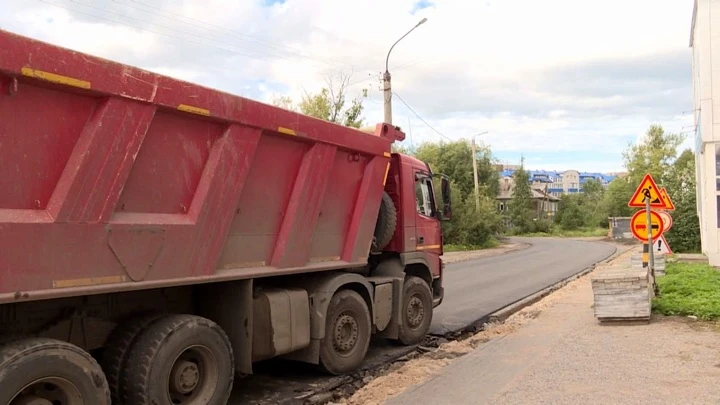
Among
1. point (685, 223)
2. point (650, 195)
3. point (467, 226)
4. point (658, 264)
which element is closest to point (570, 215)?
point (467, 226)

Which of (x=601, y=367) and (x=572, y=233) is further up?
(x=572, y=233)

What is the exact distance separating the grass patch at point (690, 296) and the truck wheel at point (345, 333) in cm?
533

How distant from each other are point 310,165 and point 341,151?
70 cm

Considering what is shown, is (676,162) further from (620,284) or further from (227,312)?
(227,312)

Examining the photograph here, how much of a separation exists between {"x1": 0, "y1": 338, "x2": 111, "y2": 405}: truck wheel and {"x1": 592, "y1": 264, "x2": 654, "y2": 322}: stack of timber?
734cm

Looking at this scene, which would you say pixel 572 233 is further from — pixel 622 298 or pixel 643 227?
pixel 622 298

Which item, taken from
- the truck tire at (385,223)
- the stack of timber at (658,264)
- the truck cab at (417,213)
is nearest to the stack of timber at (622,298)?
the truck cab at (417,213)

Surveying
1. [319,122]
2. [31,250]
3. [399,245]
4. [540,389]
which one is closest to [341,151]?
[319,122]

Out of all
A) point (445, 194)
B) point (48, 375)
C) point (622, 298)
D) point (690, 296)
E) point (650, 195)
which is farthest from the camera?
point (650, 195)

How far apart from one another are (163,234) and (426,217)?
5.09 m

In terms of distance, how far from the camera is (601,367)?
21.6 feet

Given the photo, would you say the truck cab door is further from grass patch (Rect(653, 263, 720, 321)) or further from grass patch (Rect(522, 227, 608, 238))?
grass patch (Rect(522, 227, 608, 238))

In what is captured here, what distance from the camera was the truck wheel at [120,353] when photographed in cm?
466

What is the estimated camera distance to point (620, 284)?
9023 mm
